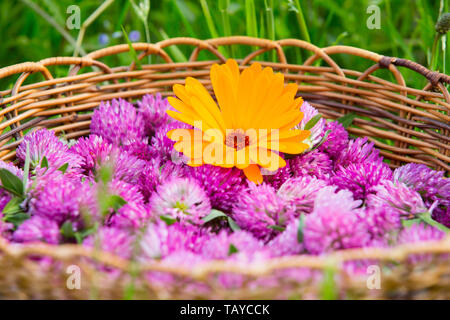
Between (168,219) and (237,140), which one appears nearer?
(168,219)

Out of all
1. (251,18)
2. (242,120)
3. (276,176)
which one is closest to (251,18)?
(251,18)

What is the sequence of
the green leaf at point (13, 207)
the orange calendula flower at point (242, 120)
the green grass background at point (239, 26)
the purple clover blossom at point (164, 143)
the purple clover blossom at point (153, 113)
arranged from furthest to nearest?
the green grass background at point (239, 26) → the purple clover blossom at point (153, 113) → the purple clover blossom at point (164, 143) → the orange calendula flower at point (242, 120) → the green leaf at point (13, 207)

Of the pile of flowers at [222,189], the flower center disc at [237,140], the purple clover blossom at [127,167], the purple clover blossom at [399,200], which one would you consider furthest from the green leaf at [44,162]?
the purple clover blossom at [399,200]

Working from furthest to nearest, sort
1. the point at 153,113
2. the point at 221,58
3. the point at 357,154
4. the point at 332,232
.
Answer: the point at 221,58
the point at 153,113
the point at 357,154
the point at 332,232

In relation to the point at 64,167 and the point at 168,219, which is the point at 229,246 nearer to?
the point at 168,219

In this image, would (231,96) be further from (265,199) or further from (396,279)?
(396,279)

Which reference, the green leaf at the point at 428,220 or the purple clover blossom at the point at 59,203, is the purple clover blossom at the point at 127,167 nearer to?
the purple clover blossom at the point at 59,203
